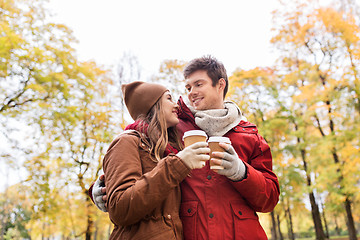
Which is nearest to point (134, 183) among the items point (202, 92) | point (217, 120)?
point (217, 120)

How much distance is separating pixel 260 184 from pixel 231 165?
39 cm

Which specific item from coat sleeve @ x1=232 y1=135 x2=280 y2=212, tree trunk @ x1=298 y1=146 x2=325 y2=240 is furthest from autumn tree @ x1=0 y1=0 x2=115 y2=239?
tree trunk @ x1=298 y1=146 x2=325 y2=240

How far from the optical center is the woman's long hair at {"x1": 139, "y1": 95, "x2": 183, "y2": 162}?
2352mm

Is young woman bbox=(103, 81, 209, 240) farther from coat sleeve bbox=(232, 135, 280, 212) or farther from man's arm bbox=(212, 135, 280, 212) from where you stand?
coat sleeve bbox=(232, 135, 280, 212)

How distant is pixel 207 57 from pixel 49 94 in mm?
9291

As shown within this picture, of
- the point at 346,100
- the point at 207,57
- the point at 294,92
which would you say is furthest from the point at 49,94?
the point at 294,92

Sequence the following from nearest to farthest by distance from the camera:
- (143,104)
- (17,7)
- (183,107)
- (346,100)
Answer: (143,104), (183,107), (17,7), (346,100)

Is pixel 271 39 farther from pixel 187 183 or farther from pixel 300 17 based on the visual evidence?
pixel 187 183

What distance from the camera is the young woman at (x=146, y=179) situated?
6.42 ft

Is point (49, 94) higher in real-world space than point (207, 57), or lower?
higher

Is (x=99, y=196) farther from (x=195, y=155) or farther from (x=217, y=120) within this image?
(x=217, y=120)

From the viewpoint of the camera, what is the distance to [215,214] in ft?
7.95

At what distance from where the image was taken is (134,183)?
2.01m

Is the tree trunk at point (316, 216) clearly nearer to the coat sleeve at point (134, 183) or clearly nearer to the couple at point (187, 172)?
the couple at point (187, 172)
